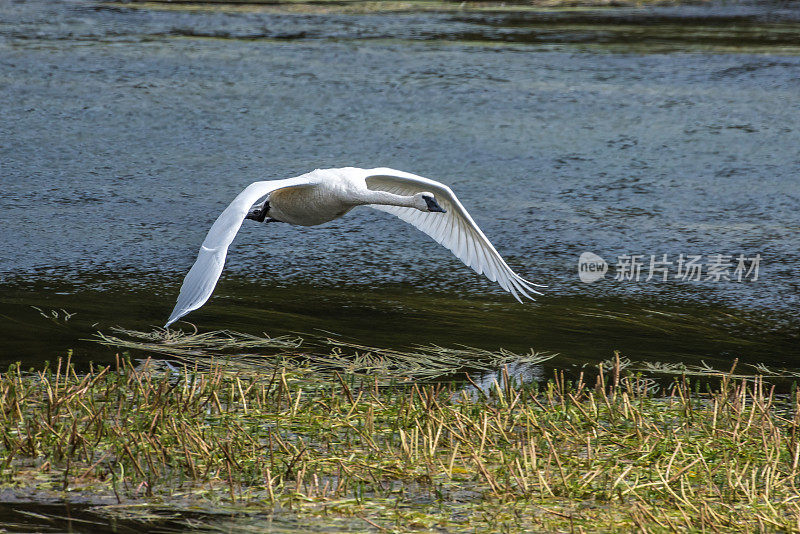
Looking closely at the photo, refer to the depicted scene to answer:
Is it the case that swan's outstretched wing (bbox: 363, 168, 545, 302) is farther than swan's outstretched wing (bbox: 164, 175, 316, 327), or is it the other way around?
swan's outstretched wing (bbox: 363, 168, 545, 302)

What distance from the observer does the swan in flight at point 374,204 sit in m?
5.83

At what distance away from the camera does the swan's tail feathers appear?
475 centimetres

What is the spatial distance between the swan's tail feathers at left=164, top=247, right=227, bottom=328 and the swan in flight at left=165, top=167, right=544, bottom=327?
0.21 m

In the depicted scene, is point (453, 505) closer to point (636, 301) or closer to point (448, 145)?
point (636, 301)

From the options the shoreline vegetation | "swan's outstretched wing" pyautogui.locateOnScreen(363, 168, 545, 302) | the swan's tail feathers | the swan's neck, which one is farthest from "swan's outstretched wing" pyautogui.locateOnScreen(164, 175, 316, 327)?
"swan's outstretched wing" pyautogui.locateOnScreen(363, 168, 545, 302)

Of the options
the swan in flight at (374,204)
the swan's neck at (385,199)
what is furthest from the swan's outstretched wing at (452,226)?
the swan's neck at (385,199)

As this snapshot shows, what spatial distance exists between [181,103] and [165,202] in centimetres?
273

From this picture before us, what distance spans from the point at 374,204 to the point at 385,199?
104 millimetres

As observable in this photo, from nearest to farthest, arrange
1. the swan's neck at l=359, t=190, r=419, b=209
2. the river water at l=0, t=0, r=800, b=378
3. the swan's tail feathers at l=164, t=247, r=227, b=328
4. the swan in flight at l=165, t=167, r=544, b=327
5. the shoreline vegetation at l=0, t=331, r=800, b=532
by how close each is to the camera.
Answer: the shoreline vegetation at l=0, t=331, r=800, b=532, the swan's tail feathers at l=164, t=247, r=227, b=328, the swan in flight at l=165, t=167, r=544, b=327, the swan's neck at l=359, t=190, r=419, b=209, the river water at l=0, t=0, r=800, b=378

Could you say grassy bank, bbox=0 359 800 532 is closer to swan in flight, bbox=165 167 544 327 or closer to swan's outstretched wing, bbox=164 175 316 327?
swan's outstretched wing, bbox=164 175 316 327

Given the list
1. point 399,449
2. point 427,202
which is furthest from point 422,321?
point 399,449

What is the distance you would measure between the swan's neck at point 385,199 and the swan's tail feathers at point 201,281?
4.34 ft

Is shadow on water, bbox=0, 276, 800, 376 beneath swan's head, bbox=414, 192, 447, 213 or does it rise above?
beneath

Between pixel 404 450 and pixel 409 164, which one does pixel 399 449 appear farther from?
pixel 409 164
